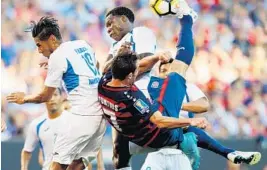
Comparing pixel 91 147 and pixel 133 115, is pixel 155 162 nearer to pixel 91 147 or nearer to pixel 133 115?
pixel 133 115

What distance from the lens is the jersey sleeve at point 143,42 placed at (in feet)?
27.6

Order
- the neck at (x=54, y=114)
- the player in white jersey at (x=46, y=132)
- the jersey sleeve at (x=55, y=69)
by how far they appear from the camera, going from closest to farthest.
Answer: the jersey sleeve at (x=55, y=69) < the player in white jersey at (x=46, y=132) < the neck at (x=54, y=114)

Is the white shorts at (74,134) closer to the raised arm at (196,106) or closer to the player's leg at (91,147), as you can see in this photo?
the player's leg at (91,147)

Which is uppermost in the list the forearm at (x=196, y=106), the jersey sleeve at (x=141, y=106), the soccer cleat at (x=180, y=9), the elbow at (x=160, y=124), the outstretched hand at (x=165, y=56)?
the soccer cleat at (x=180, y=9)

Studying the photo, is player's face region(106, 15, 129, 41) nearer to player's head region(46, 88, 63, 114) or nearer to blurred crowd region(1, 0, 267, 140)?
player's head region(46, 88, 63, 114)

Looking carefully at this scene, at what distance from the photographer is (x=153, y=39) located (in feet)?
27.9

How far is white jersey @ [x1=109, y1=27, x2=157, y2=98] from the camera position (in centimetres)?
840

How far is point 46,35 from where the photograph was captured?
8203 millimetres

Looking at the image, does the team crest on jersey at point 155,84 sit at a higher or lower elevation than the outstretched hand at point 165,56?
lower

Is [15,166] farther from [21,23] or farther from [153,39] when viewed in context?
[153,39]

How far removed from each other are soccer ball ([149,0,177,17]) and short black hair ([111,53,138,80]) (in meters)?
0.96

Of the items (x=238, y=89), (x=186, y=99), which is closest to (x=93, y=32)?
(x=238, y=89)

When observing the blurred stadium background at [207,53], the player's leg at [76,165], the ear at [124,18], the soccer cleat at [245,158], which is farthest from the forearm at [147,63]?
the blurred stadium background at [207,53]

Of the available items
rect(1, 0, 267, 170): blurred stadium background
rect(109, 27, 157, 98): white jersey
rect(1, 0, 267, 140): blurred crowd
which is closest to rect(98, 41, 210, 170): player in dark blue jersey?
rect(109, 27, 157, 98): white jersey
